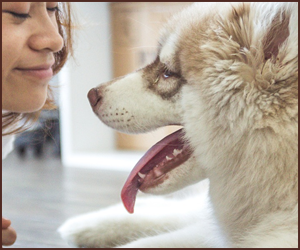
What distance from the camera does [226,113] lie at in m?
0.88

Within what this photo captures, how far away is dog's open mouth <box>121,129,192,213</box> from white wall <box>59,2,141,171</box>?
1.88 meters

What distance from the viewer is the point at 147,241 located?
117cm

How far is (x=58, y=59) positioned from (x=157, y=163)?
0.48 m

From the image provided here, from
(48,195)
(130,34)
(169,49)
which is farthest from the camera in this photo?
(130,34)

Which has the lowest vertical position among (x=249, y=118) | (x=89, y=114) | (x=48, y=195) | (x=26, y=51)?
(x=48, y=195)

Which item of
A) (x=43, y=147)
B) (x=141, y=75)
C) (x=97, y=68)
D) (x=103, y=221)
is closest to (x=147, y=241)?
(x=103, y=221)

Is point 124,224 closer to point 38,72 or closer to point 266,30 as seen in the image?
point 38,72

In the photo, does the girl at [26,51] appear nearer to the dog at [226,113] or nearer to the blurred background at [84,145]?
the dog at [226,113]

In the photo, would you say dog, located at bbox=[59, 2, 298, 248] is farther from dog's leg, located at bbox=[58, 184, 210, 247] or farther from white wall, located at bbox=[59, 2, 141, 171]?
white wall, located at bbox=[59, 2, 141, 171]

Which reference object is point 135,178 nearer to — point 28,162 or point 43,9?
point 43,9

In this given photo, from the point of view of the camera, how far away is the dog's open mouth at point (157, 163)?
1.00 metres

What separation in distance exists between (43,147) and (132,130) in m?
2.71

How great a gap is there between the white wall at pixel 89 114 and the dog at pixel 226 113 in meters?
1.95

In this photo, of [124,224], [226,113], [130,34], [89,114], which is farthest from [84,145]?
[226,113]
